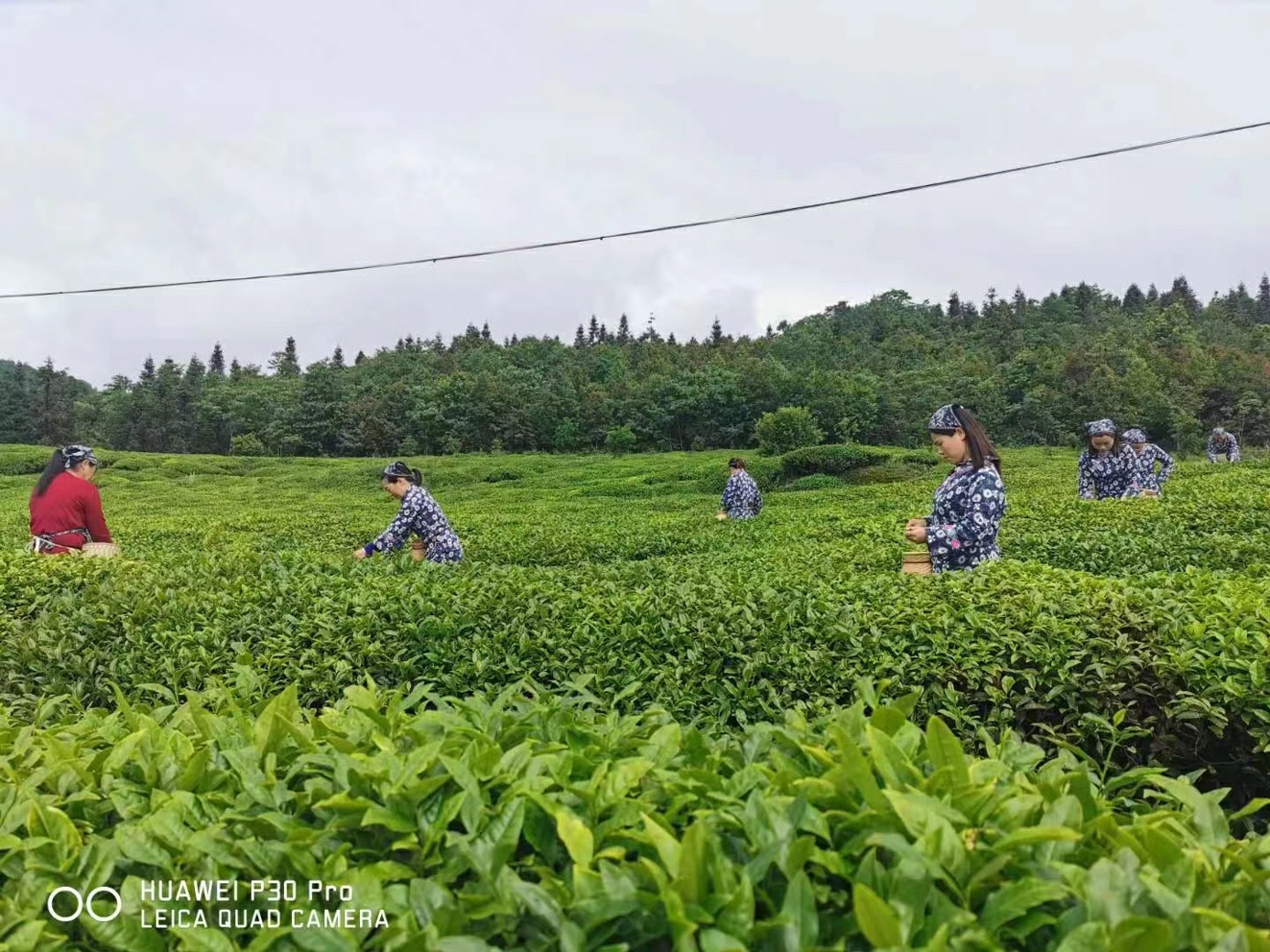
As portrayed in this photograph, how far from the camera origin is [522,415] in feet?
148

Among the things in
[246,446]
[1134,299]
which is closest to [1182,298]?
[1134,299]

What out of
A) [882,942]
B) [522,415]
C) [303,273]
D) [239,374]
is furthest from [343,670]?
[239,374]

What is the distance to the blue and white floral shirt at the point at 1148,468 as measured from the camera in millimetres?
8938

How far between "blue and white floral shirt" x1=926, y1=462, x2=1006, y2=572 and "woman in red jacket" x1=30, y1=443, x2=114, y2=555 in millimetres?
5064

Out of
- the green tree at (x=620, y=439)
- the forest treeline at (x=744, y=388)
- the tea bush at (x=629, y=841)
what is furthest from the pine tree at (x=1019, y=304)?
the tea bush at (x=629, y=841)

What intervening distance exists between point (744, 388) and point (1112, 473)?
114 feet

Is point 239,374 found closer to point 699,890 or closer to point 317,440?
point 317,440

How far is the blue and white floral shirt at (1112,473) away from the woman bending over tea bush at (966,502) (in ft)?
17.1

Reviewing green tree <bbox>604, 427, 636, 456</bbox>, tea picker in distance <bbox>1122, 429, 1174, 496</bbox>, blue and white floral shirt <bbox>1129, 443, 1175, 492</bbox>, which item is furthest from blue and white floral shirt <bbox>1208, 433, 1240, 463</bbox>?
green tree <bbox>604, 427, 636, 456</bbox>

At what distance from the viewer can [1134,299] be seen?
67250 millimetres

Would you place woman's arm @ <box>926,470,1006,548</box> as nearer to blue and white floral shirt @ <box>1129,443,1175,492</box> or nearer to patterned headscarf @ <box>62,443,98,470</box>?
patterned headscarf @ <box>62,443,98,470</box>

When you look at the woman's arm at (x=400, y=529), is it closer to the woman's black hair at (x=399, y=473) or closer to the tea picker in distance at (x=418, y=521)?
the tea picker in distance at (x=418, y=521)

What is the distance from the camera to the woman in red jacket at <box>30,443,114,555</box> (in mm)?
5520

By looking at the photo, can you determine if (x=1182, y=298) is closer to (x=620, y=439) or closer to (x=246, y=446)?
(x=620, y=439)
